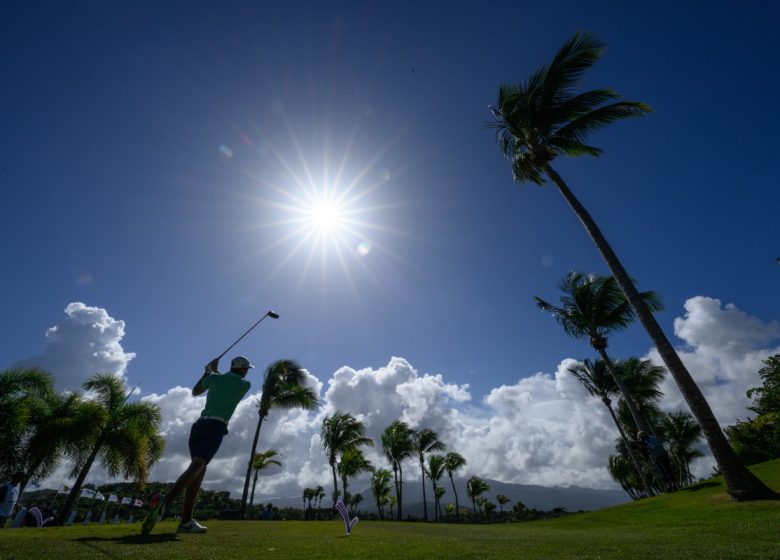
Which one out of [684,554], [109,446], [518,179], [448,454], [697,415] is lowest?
[684,554]

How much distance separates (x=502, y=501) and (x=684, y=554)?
74784 mm

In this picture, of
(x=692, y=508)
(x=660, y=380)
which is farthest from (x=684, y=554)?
(x=660, y=380)

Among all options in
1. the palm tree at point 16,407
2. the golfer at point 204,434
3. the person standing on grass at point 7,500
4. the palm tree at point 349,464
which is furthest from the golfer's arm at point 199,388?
the palm tree at point 349,464

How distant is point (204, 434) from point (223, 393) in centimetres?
51

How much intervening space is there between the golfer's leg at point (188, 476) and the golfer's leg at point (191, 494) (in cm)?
2

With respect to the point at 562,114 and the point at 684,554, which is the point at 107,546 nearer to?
the point at 684,554

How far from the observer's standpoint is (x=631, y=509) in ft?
39.0

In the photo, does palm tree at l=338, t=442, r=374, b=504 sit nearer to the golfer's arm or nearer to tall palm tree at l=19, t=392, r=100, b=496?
tall palm tree at l=19, t=392, r=100, b=496

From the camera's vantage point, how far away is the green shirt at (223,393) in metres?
4.54

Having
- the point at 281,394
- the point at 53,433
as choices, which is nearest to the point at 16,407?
the point at 53,433

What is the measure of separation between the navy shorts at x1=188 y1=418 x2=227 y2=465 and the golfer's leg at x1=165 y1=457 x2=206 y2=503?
2.5 inches

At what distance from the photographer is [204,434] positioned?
14.3 feet

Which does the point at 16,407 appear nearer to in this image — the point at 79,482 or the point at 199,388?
the point at 79,482

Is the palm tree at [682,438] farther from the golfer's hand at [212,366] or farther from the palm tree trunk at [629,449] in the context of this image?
the golfer's hand at [212,366]
